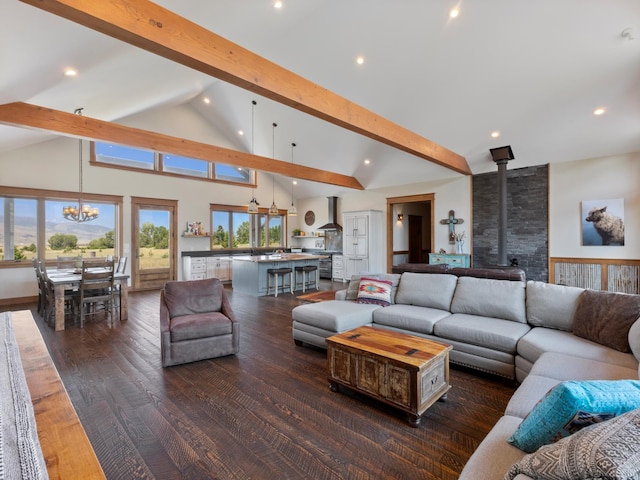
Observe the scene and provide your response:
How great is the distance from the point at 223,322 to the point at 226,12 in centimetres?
347

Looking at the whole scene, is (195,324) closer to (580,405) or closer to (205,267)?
(580,405)

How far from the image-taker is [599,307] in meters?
2.63

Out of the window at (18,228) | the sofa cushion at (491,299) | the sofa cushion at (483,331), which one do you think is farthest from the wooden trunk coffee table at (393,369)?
the window at (18,228)

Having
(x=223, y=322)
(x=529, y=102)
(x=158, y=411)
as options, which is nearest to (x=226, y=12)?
(x=223, y=322)

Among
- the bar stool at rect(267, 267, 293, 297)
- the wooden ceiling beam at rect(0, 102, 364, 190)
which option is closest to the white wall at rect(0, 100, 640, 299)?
the bar stool at rect(267, 267, 293, 297)

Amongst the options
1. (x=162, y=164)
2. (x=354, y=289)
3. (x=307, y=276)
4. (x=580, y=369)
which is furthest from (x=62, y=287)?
(x=580, y=369)

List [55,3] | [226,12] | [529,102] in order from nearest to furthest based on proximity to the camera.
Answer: [55,3] < [226,12] < [529,102]

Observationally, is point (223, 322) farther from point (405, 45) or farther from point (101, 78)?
point (405, 45)

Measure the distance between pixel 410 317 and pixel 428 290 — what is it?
571 mm

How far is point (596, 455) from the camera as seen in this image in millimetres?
795

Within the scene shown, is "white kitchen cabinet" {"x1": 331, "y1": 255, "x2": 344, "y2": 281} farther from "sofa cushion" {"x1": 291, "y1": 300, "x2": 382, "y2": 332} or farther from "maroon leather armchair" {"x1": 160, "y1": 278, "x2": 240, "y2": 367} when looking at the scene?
"maroon leather armchair" {"x1": 160, "y1": 278, "x2": 240, "y2": 367}

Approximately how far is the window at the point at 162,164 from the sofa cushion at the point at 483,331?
5365mm

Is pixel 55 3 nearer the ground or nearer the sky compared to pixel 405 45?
nearer the ground

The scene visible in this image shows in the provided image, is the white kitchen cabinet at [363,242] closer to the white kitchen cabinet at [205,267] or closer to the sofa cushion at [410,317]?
the white kitchen cabinet at [205,267]
